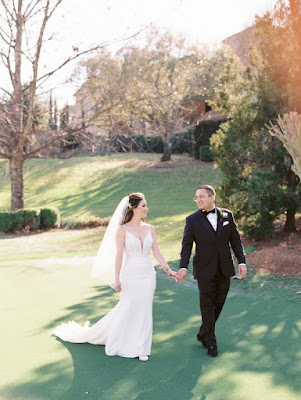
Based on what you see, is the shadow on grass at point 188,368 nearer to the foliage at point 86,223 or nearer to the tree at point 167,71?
the foliage at point 86,223

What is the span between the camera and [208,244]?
226 inches

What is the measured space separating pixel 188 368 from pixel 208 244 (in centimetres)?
139

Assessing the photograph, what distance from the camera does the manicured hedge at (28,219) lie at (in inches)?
747

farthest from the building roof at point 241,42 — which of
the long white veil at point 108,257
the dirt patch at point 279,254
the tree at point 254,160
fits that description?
the long white veil at point 108,257

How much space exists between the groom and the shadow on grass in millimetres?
431

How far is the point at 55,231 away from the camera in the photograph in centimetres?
1922

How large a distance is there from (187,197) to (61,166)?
13.8 meters

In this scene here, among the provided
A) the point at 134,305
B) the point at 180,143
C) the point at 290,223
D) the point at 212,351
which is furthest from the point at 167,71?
the point at 212,351

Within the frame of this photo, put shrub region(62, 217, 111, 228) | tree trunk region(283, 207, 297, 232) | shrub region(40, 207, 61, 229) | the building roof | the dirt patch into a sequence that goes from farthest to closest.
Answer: the building roof
shrub region(62, 217, 111, 228)
shrub region(40, 207, 61, 229)
tree trunk region(283, 207, 297, 232)
the dirt patch

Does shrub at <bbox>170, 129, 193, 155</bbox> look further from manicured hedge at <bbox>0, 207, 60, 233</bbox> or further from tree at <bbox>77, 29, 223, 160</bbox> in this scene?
manicured hedge at <bbox>0, 207, 60, 233</bbox>

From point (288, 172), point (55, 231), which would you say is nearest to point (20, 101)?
point (55, 231)

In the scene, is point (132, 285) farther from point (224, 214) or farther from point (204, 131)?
point (204, 131)

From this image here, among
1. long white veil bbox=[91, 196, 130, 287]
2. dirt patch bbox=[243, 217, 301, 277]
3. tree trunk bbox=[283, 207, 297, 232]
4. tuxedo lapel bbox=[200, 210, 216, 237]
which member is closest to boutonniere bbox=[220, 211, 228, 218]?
tuxedo lapel bbox=[200, 210, 216, 237]

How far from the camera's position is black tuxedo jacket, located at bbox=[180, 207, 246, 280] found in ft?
18.7
